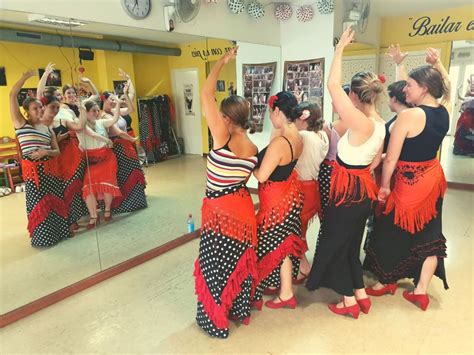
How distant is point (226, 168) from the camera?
197 cm

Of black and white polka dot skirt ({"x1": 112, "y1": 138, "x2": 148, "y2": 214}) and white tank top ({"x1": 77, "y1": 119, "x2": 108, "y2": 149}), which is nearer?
white tank top ({"x1": 77, "y1": 119, "x2": 108, "y2": 149})

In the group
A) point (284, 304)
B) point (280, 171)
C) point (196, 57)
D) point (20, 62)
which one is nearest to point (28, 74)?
point (20, 62)

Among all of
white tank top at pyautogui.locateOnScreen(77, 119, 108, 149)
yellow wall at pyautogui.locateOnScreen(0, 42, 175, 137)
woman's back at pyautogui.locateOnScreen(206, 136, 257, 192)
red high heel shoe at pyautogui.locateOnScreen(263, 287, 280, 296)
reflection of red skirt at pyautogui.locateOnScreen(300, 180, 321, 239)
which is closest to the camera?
woman's back at pyautogui.locateOnScreen(206, 136, 257, 192)

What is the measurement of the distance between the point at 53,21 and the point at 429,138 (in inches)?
103

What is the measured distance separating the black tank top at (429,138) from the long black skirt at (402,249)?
37cm

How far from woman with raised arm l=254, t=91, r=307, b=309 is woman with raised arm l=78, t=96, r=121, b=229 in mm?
1693

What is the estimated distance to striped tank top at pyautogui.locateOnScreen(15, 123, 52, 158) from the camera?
2644 millimetres

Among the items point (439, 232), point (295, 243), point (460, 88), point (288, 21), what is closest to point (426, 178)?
point (439, 232)

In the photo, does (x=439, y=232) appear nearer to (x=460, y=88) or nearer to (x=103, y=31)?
(x=103, y=31)

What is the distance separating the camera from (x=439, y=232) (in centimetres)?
236

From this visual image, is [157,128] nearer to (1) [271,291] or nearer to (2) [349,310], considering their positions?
(1) [271,291]

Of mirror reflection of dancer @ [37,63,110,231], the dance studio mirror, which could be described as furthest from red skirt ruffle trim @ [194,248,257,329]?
mirror reflection of dancer @ [37,63,110,231]

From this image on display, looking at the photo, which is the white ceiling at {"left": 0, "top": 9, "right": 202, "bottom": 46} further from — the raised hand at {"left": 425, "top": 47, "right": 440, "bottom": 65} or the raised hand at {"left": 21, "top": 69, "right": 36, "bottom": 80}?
the raised hand at {"left": 425, "top": 47, "right": 440, "bottom": 65}

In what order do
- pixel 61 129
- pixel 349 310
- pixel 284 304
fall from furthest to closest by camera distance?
pixel 61 129
pixel 284 304
pixel 349 310
